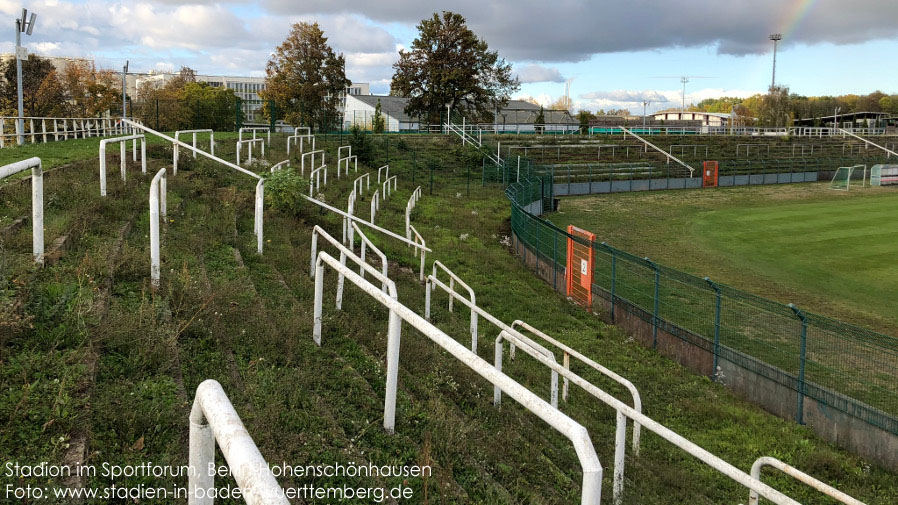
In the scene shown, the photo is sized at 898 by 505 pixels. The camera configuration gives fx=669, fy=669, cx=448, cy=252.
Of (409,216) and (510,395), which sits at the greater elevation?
(510,395)

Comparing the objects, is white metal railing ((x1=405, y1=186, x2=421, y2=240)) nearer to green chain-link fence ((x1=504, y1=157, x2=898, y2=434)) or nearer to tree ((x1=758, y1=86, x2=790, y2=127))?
green chain-link fence ((x1=504, y1=157, x2=898, y2=434))

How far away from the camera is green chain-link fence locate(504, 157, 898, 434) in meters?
8.19

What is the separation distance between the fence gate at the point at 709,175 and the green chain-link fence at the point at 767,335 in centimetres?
3384

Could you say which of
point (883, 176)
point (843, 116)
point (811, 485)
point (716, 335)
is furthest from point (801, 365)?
point (843, 116)

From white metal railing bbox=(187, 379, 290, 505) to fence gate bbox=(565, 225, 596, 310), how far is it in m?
11.3

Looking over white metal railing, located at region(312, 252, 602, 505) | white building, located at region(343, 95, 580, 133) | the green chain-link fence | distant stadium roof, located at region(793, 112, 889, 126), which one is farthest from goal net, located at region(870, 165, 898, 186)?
distant stadium roof, located at region(793, 112, 889, 126)

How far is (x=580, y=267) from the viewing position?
13.8 metres

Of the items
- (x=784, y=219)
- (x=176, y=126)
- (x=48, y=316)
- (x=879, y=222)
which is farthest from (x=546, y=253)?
(x=176, y=126)

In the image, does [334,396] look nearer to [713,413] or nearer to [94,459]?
[94,459]

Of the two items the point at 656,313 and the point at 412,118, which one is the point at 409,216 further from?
the point at 412,118

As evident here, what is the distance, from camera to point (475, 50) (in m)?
62.7

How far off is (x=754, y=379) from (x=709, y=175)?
125 ft

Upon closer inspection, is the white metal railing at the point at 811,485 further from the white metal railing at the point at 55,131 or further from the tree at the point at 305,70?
the tree at the point at 305,70

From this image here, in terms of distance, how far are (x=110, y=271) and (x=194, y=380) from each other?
211cm
